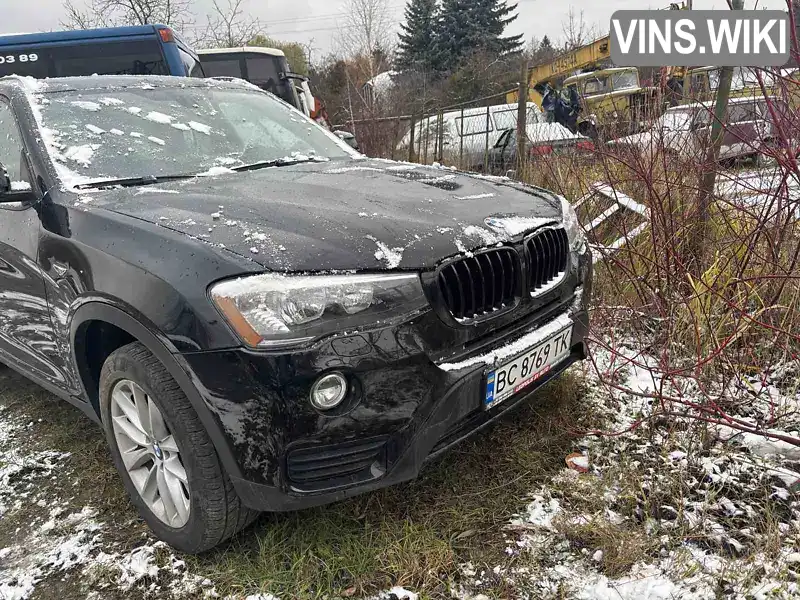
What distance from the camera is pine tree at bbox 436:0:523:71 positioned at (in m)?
34.5

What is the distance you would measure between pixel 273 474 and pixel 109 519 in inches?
41.4

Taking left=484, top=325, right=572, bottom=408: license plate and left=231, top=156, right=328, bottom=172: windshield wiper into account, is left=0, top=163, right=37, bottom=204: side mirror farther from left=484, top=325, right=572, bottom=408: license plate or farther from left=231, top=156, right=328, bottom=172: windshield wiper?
left=484, top=325, right=572, bottom=408: license plate

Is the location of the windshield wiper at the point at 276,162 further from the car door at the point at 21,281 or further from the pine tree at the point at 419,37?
the pine tree at the point at 419,37

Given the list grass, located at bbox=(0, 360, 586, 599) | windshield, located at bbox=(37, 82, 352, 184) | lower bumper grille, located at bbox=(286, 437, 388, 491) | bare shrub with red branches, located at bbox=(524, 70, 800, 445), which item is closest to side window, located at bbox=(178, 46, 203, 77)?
windshield, located at bbox=(37, 82, 352, 184)

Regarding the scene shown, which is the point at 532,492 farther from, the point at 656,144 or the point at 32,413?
the point at 32,413

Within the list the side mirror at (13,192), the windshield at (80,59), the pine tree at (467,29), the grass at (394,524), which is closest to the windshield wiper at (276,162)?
the side mirror at (13,192)

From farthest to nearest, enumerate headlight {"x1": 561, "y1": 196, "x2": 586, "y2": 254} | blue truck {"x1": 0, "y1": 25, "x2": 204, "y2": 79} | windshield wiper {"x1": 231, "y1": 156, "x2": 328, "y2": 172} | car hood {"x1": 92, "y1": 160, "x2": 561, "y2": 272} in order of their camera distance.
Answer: blue truck {"x1": 0, "y1": 25, "x2": 204, "y2": 79}
windshield wiper {"x1": 231, "y1": 156, "x2": 328, "y2": 172}
headlight {"x1": 561, "y1": 196, "x2": 586, "y2": 254}
car hood {"x1": 92, "y1": 160, "x2": 561, "y2": 272}

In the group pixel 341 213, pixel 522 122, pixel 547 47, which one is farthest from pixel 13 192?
pixel 547 47

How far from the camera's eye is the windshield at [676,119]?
3.51 metres

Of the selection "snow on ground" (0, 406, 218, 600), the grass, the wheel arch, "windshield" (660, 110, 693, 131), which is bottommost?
"snow on ground" (0, 406, 218, 600)

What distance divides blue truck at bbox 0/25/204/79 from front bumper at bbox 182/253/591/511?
23.5 feet

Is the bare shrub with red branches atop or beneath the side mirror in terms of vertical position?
beneath

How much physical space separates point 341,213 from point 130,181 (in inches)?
39.9

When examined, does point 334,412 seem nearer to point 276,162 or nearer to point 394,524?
point 394,524
